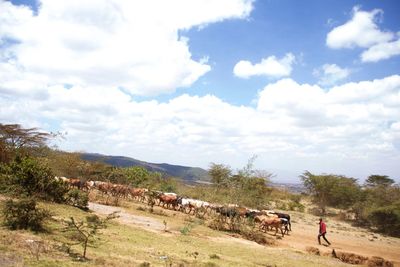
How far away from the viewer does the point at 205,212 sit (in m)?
33.0

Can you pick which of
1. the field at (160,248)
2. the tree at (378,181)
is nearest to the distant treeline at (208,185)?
the tree at (378,181)

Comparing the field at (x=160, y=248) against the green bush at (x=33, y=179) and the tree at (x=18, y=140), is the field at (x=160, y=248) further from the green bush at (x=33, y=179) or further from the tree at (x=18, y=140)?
the tree at (x=18, y=140)

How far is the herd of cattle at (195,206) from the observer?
30000 millimetres

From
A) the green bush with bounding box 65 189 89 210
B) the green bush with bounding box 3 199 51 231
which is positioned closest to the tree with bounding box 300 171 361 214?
the green bush with bounding box 65 189 89 210

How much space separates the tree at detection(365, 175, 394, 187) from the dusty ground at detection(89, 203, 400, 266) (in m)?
24.3

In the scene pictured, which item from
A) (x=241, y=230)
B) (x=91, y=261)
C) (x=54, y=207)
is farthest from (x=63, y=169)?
(x=91, y=261)

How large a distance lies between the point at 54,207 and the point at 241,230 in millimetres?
13275

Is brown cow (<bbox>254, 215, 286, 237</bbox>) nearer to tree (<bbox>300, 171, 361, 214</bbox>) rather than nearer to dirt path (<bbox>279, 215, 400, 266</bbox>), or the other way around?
dirt path (<bbox>279, 215, 400, 266</bbox>)

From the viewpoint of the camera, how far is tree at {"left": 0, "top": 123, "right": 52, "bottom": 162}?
104 ft

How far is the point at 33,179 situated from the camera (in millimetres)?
24578

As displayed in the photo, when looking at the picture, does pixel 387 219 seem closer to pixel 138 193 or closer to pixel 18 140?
pixel 138 193

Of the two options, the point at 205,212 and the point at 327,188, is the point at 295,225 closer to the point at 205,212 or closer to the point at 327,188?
the point at 205,212

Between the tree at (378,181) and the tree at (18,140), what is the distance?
4975cm

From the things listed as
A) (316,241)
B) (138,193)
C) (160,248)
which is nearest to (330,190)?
(316,241)
